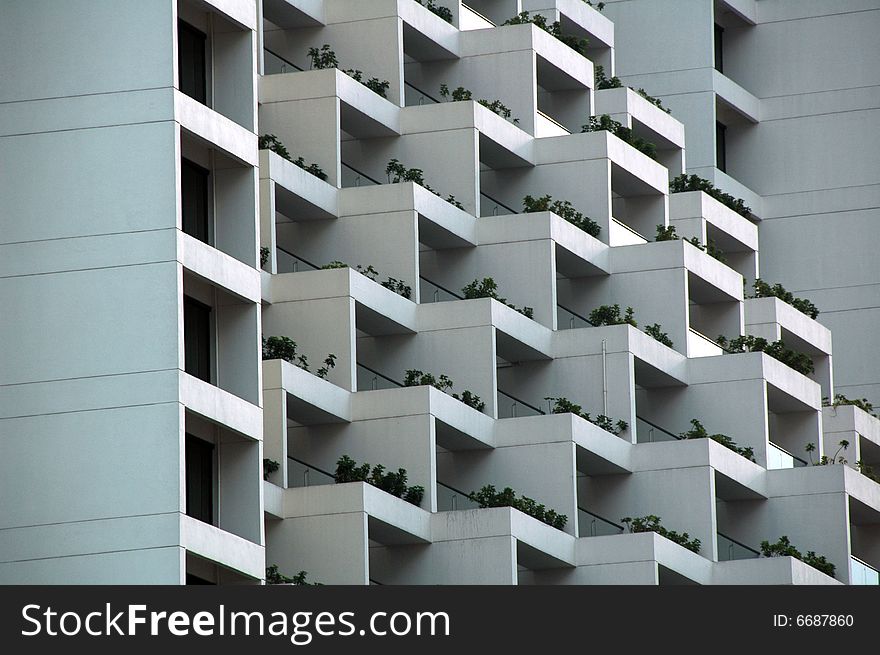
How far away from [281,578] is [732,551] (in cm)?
1844

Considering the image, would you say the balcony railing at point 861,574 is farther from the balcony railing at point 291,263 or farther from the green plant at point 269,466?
the green plant at point 269,466

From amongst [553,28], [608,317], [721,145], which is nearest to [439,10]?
[553,28]

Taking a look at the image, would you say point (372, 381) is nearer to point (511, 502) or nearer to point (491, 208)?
point (511, 502)

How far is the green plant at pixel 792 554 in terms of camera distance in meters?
82.3

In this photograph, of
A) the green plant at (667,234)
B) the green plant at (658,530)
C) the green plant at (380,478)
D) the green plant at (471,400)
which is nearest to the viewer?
the green plant at (380,478)

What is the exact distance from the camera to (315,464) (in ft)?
252

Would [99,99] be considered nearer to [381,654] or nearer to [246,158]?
[246,158]

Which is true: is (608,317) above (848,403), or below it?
above

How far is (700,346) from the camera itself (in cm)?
8706

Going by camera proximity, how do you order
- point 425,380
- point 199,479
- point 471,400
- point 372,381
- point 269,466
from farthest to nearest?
point 471,400 < point 372,381 < point 425,380 < point 269,466 < point 199,479

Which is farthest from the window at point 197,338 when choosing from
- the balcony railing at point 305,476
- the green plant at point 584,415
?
the green plant at point 584,415

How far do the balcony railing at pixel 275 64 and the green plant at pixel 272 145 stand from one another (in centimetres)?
342

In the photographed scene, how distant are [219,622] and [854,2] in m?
59.1

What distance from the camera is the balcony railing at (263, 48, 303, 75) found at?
8175cm
